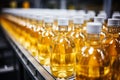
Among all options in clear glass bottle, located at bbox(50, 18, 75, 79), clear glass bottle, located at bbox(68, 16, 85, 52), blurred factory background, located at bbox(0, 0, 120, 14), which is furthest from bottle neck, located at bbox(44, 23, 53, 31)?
blurred factory background, located at bbox(0, 0, 120, 14)

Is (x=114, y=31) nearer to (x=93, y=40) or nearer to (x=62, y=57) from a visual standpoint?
(x=93, y=40)

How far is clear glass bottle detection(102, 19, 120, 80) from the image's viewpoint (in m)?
0.89

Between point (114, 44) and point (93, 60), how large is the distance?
0.17m

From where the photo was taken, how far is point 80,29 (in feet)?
4.01

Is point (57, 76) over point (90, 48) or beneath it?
beneath

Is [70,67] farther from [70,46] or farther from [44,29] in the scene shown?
[44,29]

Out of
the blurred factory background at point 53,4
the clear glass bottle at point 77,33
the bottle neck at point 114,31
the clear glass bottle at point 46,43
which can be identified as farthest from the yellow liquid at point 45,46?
the blurred factory background at point 53,4

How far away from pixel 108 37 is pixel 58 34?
0.29m

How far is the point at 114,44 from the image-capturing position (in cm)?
93

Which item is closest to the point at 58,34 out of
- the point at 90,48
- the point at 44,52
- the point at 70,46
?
the point at 70,46

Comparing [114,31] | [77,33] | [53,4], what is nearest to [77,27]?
[77,33]

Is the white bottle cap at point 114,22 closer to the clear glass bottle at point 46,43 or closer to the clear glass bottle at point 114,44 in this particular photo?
the clear glass bottle at point 114,44

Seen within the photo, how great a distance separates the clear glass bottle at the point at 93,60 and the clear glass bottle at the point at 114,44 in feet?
0.16

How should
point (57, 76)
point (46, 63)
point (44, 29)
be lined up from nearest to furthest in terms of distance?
point (57, 76) < point (46, 63) < point (44, 29)
